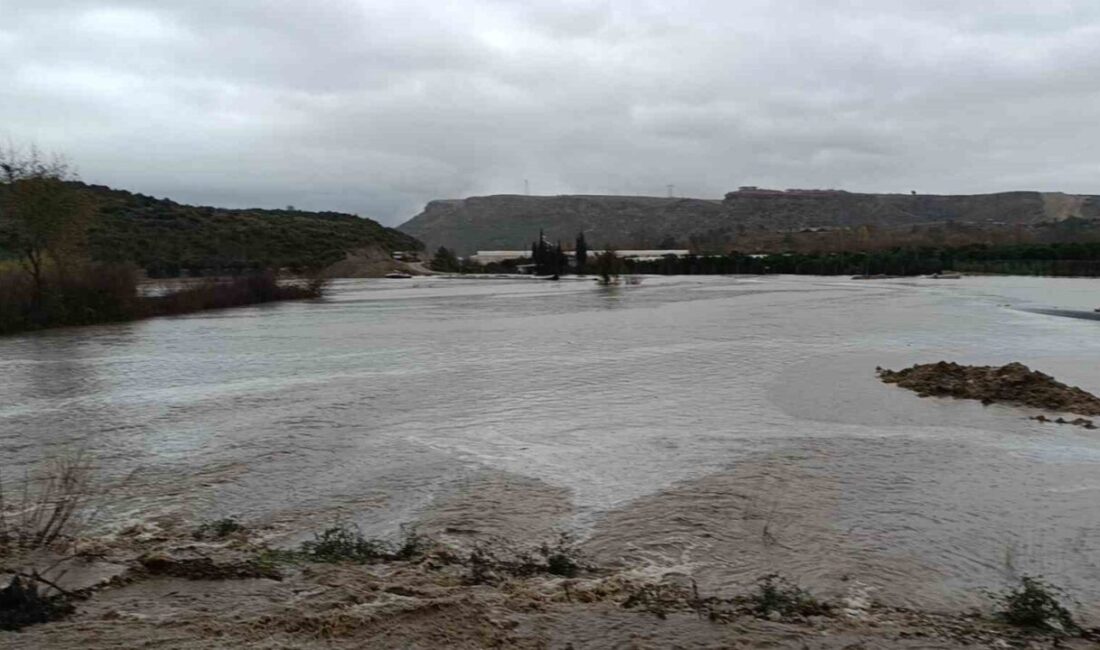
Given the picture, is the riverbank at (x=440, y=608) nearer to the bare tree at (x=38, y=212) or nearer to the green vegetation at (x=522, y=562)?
the green vegetation at (x=522, y=562)

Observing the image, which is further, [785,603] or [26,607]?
[785,603]

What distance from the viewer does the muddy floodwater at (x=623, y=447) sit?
737 centimetres

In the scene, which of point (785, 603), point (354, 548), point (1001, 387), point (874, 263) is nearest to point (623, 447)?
point (354, 548)

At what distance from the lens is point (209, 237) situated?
2906 inches

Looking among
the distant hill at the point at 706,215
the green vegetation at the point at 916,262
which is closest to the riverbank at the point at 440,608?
the green vegetation at the point at 916,262

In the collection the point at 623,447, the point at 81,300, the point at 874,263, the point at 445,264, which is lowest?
the point at 623,447

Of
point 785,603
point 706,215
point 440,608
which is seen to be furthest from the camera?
point 706,215

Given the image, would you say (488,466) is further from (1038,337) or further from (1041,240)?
(1041,240)

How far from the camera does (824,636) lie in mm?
5008

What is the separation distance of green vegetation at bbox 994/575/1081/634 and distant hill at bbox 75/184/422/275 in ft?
177

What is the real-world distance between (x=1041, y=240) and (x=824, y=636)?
109730 mm

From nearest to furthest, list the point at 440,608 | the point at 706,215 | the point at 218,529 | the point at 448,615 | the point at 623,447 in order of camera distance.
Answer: the point at 448,615
the point at 440,608
the point at 218,529
the point at 623,447
the point at 706,215

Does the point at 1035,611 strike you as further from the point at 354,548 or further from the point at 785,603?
the point at 354,548

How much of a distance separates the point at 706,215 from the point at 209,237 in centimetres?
10157
